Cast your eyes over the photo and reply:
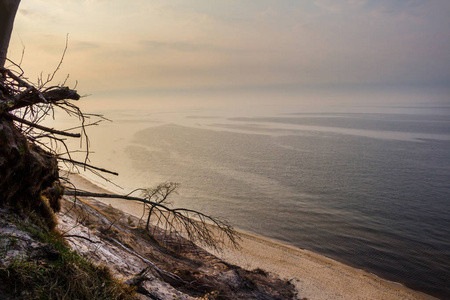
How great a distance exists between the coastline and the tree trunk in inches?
632

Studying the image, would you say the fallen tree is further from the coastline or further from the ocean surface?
the ocean surface

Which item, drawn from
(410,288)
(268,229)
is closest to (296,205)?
(268,229)

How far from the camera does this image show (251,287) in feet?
46.0

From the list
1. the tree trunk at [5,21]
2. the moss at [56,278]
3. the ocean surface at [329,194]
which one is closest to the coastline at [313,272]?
the ocean surface at [329,194]

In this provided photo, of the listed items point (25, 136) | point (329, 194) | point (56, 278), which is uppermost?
point (25, 136)

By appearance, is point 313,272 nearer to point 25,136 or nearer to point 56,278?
point 56,278

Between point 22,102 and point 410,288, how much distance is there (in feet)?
86.3

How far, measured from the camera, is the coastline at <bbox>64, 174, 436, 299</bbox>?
1994 cm

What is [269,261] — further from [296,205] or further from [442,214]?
[442,214]

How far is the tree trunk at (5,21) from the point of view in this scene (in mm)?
5324

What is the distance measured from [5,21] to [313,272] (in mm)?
23664

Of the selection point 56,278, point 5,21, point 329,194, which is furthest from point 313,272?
point 5,21

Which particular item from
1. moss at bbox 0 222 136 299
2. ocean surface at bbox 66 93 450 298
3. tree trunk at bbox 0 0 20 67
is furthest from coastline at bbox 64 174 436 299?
tree trunk at bbox 0 0 20 67

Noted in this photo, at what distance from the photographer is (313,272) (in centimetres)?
2219
